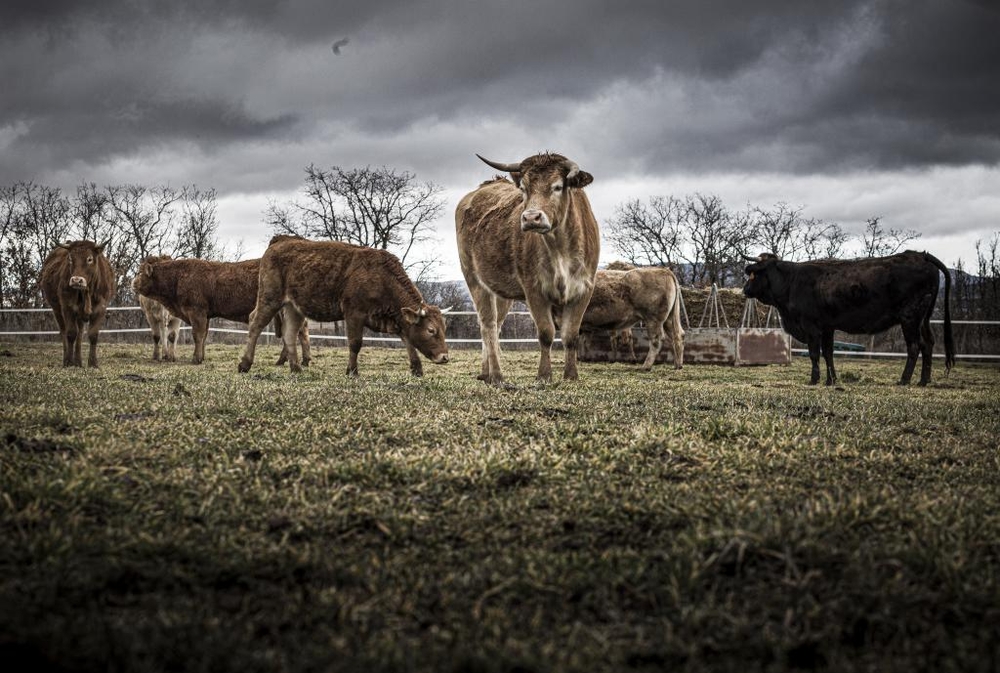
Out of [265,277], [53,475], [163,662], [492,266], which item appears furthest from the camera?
[265,277]

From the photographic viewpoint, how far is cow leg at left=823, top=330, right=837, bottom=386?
10203 millimetres

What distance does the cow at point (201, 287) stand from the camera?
14.4 meters

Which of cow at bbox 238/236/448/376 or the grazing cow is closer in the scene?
cow at bbox 238/236/448/376

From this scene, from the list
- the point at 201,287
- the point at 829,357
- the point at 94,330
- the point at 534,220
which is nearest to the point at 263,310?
the point at 94,330

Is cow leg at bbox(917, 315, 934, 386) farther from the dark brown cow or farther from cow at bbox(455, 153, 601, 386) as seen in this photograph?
the dark brown cow

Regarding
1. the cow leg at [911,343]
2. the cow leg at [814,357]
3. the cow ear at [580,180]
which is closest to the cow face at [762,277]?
the cow leg at [814,357]

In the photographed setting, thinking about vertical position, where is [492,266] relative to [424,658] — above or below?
above

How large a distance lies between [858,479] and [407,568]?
7.59 ft

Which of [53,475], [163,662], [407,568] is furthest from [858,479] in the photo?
[53,475]

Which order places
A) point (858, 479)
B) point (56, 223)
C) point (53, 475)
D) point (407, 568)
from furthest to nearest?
point (56, 223), point (858, 479), point (53, 475), point (407, 568)

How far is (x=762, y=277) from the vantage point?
11734 millimetres

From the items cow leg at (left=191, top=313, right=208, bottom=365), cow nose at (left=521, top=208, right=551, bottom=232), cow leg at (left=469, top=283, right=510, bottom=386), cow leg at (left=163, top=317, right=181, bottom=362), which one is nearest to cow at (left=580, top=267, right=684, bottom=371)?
cow leg at (left=469, top=283, right=510, bottom=386)

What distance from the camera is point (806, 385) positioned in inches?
389

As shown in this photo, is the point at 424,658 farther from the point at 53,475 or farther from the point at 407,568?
the point at 53,475
